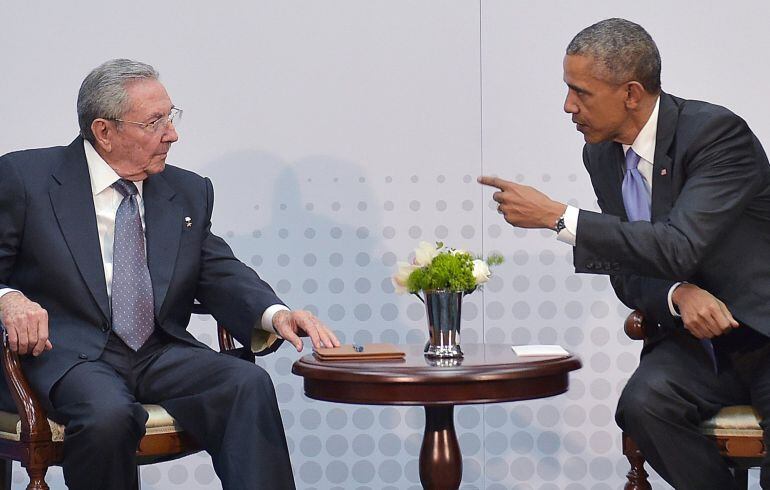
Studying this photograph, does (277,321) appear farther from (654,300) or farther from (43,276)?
(654,300)

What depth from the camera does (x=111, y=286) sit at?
11.3 ft

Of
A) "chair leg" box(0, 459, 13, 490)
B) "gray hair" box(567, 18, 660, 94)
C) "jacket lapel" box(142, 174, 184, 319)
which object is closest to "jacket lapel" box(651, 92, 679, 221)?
"gray hair" box(567, 18, 660, 94)

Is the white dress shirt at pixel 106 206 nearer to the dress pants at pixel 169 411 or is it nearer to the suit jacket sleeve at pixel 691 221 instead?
the dress pants at pixel 169 411

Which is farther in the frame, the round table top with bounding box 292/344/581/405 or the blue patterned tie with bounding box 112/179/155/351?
the blue patterned tie with bounding box 112/179/155/351

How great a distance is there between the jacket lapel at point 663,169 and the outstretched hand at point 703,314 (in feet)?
0.85

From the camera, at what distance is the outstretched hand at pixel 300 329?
3.34 m

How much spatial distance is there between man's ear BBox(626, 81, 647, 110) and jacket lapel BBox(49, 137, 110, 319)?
1588mm

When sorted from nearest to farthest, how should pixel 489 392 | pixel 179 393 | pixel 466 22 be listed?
1. pixel 489 392
2. pixel 179 393
3. pixel 466 22

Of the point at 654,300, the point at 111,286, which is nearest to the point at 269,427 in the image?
the point at 111,286

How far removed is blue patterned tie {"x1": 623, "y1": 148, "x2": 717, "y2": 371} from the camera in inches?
135

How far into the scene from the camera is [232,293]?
3562mm

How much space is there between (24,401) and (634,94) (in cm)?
190

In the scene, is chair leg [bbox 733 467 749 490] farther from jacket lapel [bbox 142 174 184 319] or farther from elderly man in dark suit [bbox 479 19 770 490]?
jacket lapel [bbox 142 174 184 319]

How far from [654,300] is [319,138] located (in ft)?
5.45
